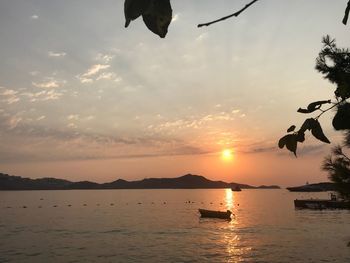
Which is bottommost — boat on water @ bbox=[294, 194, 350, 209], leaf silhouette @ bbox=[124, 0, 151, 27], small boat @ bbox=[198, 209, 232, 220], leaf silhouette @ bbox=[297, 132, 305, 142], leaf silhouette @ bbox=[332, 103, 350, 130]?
leaf silhouette @ bbox=[297, 132, 305, 142]

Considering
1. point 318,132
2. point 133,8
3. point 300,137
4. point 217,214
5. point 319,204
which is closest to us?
point 133,8

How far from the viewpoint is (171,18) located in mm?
1351

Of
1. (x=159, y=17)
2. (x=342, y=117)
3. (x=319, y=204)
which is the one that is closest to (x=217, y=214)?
(x=319, y=204)

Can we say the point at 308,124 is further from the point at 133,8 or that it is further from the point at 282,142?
the point at 133,8

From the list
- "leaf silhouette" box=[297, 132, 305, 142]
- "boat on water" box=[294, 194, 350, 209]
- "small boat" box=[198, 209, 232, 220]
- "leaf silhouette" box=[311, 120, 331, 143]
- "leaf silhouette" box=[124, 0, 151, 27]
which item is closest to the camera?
"leaf silhouette" box=[124, 0, 151, 27]

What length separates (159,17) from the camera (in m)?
1.36

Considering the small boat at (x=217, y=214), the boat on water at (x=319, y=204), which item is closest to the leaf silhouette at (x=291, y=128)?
the small boat at (x=217, y=214)

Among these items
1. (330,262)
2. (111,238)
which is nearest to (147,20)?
(330,262)

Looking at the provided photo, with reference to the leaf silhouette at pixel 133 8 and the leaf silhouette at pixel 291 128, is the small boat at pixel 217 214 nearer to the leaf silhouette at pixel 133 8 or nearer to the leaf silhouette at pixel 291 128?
the leaf silhouette at pixel 291 128

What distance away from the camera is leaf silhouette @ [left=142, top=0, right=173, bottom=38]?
52.9 inches

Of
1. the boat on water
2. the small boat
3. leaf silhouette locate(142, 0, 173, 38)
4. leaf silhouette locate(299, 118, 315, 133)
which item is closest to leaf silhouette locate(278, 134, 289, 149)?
leaf silhouette locate(299, 118, 315, 133)

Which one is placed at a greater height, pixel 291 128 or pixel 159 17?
pixel 159 17

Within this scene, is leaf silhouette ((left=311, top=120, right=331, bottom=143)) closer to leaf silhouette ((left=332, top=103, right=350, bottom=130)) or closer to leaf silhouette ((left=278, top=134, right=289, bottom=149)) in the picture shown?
leaf silhouette ((left=332, top=103, right=350, bottom=130))

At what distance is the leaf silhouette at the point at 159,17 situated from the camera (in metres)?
1.34
